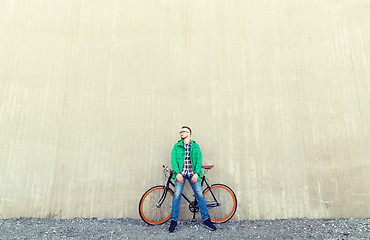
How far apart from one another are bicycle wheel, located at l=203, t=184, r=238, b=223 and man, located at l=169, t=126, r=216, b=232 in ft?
1.07

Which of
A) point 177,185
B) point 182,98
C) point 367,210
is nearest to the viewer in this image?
point 177,185

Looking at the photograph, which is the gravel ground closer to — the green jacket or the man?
the man

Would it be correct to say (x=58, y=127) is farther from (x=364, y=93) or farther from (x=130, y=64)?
(x=364, y=93)

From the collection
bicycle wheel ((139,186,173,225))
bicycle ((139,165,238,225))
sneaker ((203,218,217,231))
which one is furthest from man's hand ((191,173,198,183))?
sneaker ((203,218,217,231))

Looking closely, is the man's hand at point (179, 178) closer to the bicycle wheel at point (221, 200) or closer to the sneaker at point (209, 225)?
the bicycle wheel at point (221, 200)

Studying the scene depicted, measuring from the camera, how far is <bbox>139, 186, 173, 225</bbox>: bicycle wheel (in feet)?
11.8

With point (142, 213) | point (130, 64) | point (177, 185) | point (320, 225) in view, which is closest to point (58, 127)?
point (130, 64)

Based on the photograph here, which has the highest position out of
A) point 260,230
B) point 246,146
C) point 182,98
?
point 182,98

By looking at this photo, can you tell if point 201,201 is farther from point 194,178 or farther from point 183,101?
point 183,101

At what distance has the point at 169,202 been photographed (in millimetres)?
3805

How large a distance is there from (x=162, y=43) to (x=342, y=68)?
3506 mm

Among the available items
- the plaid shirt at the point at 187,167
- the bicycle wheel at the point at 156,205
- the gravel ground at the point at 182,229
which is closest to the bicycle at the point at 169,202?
the bicycle wheel at the point at 156,205

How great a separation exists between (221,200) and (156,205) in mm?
Result: 1049

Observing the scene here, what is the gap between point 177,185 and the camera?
3.42 metres
